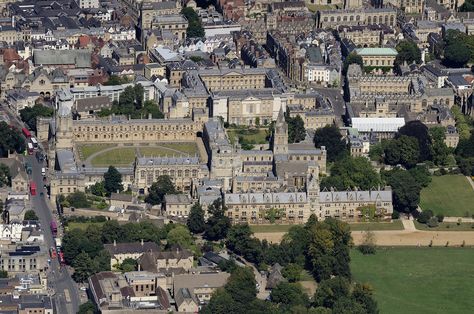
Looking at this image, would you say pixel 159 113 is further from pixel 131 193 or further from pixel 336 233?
pixel 336 233

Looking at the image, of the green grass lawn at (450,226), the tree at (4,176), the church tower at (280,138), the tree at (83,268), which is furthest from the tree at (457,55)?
the tree at (83,268)

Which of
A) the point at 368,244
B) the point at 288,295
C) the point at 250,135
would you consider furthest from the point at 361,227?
the point at 250,135

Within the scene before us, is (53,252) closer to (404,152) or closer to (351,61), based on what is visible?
(404,152)

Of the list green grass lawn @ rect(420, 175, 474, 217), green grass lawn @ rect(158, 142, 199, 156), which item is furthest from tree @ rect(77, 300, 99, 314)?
green grass lawn @ rect(420, 175, 474, 217)

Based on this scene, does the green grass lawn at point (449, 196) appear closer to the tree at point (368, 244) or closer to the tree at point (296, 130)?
the tree at point (368, 244)

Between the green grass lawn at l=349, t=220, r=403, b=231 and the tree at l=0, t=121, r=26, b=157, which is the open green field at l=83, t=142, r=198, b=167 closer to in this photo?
the tree at l=0, t=121, r=26, b=157

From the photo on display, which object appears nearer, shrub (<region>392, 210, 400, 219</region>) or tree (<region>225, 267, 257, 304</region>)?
tree (<region>225, 267, 257, 304</region>)

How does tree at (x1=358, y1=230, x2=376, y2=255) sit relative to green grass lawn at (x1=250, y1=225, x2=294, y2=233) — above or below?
below

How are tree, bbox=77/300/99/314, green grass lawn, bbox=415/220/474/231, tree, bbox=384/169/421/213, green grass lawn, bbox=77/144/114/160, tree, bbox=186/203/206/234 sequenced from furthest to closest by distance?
1. green grass lawn, bbox=77/144/114/160
2. tree, bbox=384/169/421/213
3. green grass lawn, bbox=415/220/474/231
4. tree, bbox=186/203/206/234
5. tree, bbox=77/300/99/314
